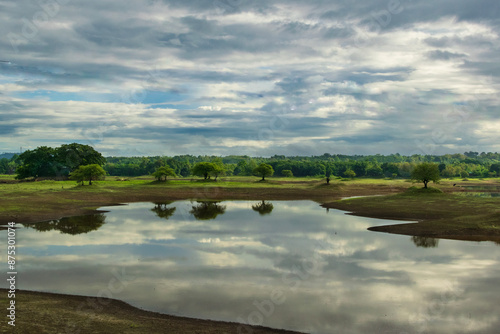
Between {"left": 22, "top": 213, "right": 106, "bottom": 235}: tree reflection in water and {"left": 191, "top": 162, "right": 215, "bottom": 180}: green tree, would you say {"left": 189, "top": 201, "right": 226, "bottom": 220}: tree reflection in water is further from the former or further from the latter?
{"left": 191, "top": 162, "right": 215, "bottom": 180}: green tree

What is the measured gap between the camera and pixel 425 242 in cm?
3975

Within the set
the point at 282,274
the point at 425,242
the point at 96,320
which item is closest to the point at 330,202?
the point at 425,242

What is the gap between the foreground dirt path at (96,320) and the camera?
16.9m

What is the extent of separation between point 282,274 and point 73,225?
114 ft

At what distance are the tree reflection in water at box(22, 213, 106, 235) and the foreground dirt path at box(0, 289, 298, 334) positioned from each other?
26380 mm

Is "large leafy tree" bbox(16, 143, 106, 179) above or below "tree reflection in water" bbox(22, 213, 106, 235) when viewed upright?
above

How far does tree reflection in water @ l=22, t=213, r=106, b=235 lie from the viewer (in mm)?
46906

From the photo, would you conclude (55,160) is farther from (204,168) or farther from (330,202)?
(330,202)

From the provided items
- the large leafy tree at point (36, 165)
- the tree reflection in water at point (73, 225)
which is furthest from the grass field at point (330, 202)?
the large leafy tree at point (36, 165)

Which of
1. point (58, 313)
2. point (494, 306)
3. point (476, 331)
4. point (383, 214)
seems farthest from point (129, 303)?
point (383, 214)

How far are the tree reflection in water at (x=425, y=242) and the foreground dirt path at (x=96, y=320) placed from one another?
84.6ft

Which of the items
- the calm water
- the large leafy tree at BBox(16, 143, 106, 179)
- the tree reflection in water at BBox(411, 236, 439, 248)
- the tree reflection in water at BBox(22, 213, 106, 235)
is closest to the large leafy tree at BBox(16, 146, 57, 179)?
the large leafy tree at BBox(16, 143, 106, 179)

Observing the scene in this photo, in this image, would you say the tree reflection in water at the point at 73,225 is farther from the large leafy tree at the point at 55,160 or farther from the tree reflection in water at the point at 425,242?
Result: the large leafy tree at the point at 55,160

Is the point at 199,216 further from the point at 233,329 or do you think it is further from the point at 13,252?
the point at 233,329
